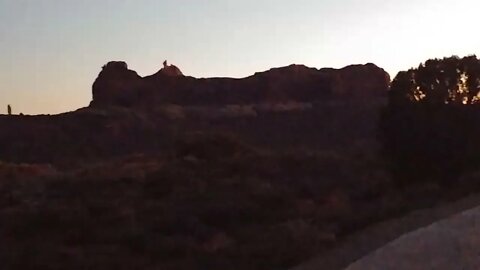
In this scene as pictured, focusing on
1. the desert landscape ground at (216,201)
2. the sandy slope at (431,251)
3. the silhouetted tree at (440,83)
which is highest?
the silhouetted tree at (440,83)

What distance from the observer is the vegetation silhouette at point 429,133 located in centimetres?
3173

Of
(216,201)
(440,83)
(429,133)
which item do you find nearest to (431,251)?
(216,201)

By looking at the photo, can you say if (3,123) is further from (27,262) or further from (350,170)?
(27,262)

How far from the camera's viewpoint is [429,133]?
31578mm

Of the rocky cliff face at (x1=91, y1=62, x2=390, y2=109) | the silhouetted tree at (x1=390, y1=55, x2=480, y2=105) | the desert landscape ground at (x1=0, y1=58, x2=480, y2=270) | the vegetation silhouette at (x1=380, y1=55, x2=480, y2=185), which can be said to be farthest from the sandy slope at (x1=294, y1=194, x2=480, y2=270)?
the rocky cliff face at (x1=91, y1=62, x2=390, y2=109)

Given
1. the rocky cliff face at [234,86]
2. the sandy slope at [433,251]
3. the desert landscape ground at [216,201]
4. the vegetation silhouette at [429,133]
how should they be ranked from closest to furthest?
1. the sandy slope at [433,251]
2. the desert landscape ground at [216,201]
3. the vegetation silhouette at [429,133]
4. the rocky cliff face at [234,86]

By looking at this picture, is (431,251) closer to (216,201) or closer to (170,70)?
(216,201)

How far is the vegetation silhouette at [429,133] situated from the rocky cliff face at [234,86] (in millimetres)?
81670

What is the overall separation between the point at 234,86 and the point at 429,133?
92418mm

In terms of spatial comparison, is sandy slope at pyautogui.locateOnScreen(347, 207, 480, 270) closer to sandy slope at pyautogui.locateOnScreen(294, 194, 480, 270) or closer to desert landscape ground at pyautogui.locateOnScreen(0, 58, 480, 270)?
sandy slope at pyautogui.locateOnScreen(294, 194, 480, 270)

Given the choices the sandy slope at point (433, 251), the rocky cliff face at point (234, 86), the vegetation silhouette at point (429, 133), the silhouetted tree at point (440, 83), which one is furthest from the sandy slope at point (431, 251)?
the rocky cliff face at point (234, 86)

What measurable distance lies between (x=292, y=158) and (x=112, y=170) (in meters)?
10.3

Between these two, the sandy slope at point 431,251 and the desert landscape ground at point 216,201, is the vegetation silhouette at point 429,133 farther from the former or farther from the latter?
the sandy slope at point 431,251

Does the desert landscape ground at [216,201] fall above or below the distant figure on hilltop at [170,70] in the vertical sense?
below
